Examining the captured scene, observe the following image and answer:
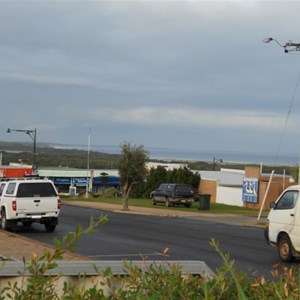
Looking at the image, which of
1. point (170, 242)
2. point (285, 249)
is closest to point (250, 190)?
point (170, 242)

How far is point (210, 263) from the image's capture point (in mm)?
16281

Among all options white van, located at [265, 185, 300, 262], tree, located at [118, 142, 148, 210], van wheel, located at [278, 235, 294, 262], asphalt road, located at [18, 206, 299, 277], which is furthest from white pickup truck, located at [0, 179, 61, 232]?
tree, located at [118, 142, 148, 210]

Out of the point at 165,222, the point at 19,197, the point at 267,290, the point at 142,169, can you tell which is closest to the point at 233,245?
the point at 19,197

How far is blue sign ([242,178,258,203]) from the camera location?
49.9 meters

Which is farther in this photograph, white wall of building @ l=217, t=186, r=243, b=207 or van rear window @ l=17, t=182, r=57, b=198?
white wall of building @ l=217, t=186, r=243, b=207

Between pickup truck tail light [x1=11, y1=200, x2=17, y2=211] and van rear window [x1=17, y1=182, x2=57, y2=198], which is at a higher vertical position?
van rear window [x1=17, y1=182, x2=57, y2=198]

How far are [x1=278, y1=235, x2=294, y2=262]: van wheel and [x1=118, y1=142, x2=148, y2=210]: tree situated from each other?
27.1 metres

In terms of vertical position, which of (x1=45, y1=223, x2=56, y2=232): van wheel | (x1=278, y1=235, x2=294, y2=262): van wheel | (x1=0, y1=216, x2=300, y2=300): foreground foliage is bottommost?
(x1=45, y1=223, x2=56, y2=232): van wheel

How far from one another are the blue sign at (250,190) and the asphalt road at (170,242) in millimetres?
18233

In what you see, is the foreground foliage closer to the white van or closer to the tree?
the white van

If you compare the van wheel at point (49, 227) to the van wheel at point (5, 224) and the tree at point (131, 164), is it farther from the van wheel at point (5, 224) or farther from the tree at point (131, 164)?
the tree at point (131, 164)

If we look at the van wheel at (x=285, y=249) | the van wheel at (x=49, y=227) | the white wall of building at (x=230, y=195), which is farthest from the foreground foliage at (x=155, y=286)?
the white wall of building at (x=230, y=195)

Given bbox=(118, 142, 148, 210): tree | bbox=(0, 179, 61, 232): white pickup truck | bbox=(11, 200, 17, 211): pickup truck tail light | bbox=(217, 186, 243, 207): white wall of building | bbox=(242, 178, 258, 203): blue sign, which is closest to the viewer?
bbox=(11, 200, 17, 211): pickup truck tail light

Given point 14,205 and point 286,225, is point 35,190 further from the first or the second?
point 286,225
